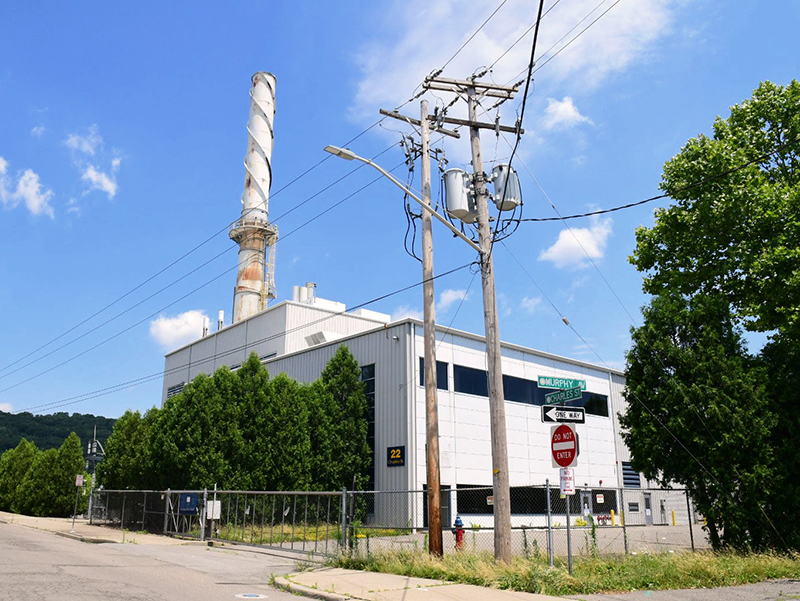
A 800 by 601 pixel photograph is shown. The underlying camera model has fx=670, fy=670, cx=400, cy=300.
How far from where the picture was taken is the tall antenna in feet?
189

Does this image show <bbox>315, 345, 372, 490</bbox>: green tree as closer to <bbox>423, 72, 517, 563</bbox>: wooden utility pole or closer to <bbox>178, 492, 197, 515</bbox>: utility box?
<bbox>178, 492, 197, 515</bbox>: utility box

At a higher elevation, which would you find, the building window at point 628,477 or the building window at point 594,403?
the building window at point 594,403

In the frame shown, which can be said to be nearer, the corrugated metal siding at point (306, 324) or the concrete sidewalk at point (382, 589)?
the concrete sidewalk at point (382, 589)

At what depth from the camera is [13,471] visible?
49.6 meters

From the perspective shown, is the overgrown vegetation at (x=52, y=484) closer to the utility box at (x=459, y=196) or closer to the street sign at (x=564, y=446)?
the utility box at (x=459, y=196)

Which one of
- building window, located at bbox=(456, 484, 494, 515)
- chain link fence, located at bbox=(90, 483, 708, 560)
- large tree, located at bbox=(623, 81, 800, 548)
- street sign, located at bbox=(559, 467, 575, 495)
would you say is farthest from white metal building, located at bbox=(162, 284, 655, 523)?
street sign, located at bbox=(559, 467, 575, 495)

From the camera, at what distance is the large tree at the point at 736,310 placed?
50.0 feet

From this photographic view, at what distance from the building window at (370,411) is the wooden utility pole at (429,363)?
1843 centimetres

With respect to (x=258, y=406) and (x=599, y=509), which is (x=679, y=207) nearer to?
(x=258, y=406)

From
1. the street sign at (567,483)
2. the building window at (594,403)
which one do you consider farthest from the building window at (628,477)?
the street sign at (567,483)

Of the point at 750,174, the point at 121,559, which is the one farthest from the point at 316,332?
the point at 750,174

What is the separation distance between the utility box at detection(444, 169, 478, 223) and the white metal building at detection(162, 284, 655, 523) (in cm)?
1325

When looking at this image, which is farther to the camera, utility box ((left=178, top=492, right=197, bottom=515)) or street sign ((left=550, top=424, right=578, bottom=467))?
utility box ((left=178, top=492, right=197, bottom=515))

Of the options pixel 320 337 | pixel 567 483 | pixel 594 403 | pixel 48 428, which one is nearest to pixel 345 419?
pixel 320 337
